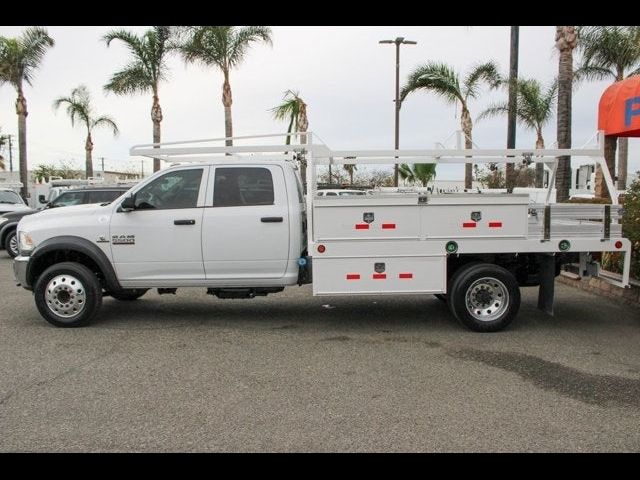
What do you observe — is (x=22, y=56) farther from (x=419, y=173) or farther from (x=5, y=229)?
(x=419, y=173)

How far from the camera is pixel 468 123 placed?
69.3 ft

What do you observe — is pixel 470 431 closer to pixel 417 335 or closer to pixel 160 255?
pixel 417 335

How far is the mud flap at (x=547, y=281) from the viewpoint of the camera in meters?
7.09

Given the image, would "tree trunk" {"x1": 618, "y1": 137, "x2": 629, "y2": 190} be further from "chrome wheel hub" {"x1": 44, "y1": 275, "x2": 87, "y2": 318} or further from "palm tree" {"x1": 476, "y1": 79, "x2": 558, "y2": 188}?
"chrome wheel hub" {"x1": 44, "y1": 275, "x2": 87, "y2": 318}

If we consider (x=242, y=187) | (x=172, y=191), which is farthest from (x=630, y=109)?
(x=172, y=191)

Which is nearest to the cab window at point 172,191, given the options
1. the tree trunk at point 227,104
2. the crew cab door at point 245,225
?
the crew cab door at point 245,225

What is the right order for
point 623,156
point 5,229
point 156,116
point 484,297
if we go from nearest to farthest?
point 484,297 → point 5,229 → point 623,156 → point 156,116

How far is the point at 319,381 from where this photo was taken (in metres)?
5.27

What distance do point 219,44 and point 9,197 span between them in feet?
28.5

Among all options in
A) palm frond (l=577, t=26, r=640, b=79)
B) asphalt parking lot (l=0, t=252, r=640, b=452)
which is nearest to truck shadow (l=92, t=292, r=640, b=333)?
asphalt parking lot (l=0, t=252, r=640, b=452)

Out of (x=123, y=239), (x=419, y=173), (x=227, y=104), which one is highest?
(x=227, y=104)

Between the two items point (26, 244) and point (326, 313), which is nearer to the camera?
point (26, 244)

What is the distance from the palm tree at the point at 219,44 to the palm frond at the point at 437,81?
538 centimetres

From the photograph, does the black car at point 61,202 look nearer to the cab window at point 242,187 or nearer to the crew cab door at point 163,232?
the crew cab door at point 163,232
